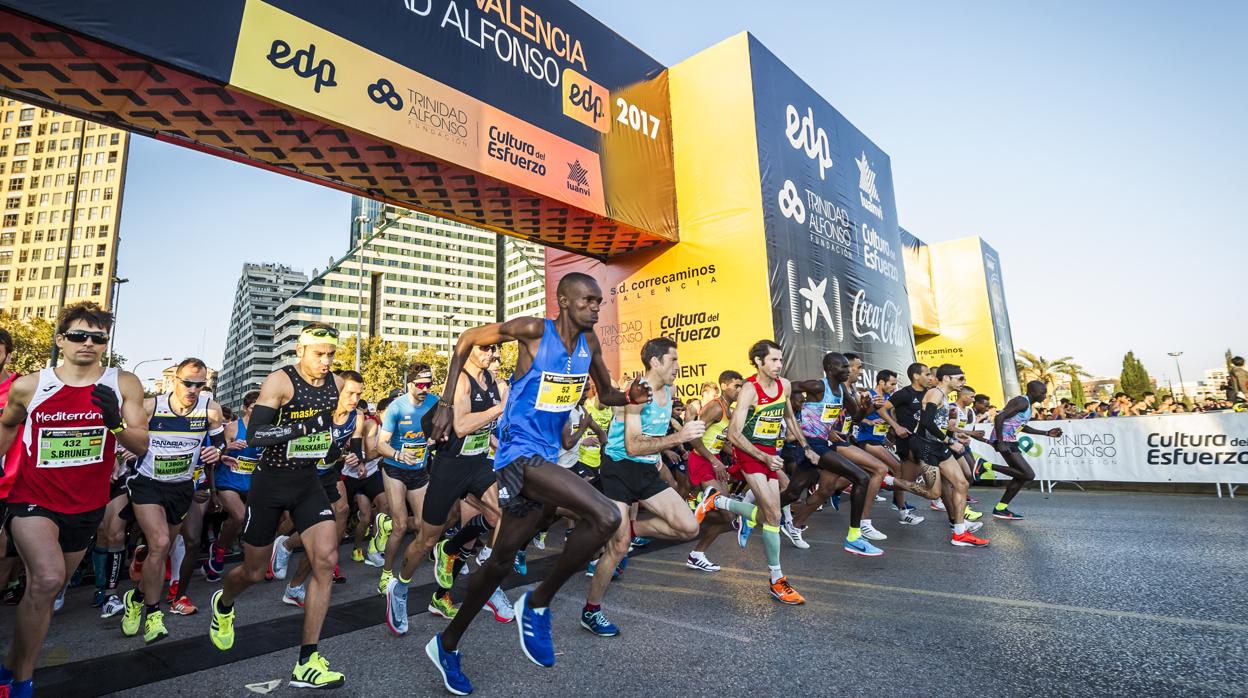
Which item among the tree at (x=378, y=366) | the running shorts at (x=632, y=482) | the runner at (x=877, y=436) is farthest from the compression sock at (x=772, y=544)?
the tree at (x=378, y=366)

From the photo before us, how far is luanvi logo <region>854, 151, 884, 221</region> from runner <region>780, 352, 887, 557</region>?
12174 millimetres

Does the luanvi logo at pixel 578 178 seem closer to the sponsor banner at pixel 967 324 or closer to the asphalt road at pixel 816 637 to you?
the asphalt road at pixel 816 637

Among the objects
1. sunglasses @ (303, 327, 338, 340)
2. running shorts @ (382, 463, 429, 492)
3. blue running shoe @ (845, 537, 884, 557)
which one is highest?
sunglasses @ (303, 327, 338, 340)

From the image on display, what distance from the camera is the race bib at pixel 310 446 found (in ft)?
13.0

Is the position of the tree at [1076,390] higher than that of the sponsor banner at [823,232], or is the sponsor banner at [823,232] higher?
the sponsor banner at [823,232]

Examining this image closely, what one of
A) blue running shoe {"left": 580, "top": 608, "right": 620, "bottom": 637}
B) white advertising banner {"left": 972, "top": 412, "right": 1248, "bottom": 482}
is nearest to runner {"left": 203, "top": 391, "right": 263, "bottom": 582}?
blue running shoe {"left": 580, "top": 608, "right": 620, "bottom": 637}

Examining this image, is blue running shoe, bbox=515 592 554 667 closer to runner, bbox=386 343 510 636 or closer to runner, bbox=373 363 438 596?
runner, bbox=386 343 510 636

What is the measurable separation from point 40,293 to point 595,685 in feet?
340

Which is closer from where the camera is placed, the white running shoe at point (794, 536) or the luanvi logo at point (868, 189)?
the white running shoe at point (794, 536)

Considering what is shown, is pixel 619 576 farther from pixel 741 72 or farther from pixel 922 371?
pixel 741 72

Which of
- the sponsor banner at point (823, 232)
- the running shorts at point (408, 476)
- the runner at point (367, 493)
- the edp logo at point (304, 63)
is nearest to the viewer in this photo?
→ the running shorts at point (408, 476)

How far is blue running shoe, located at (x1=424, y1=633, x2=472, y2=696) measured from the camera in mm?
3088

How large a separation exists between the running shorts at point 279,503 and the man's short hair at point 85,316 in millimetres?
1244

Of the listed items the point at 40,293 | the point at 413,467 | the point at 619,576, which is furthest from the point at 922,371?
the point at 40,293
